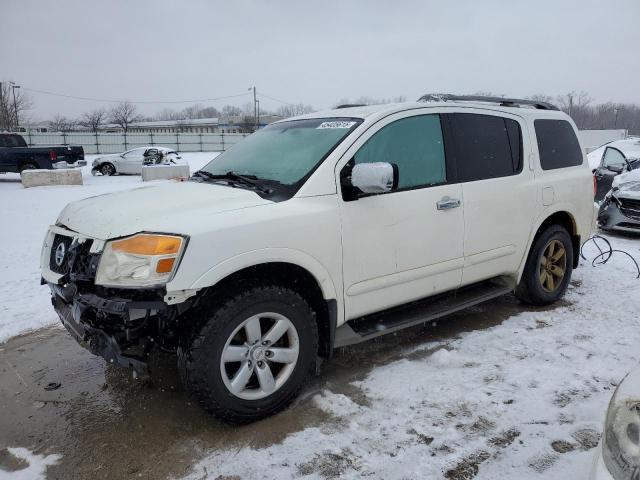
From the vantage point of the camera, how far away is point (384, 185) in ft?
9.75

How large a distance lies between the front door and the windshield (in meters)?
0.21

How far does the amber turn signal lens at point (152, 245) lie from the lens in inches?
99.6

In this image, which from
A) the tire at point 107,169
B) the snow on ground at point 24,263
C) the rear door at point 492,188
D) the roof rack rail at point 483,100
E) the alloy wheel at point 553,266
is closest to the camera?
the rear door at point 492,188

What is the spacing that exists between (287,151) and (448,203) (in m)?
1.23

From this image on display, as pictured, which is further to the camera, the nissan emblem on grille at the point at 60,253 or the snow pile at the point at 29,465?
the nissan emblem on grille at the point at 60,253

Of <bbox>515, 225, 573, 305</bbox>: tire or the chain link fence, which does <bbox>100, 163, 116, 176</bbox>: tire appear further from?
<bbox>515, 225, 573, 305</bbox>: tire

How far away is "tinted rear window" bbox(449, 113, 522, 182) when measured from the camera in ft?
12.7

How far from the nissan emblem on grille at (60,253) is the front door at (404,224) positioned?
1.73 m

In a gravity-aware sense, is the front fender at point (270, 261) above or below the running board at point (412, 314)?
above

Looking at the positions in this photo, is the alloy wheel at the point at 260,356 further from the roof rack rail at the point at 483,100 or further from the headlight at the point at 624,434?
the roof rack rail at the point at 483,100

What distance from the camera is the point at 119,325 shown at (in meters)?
2.62

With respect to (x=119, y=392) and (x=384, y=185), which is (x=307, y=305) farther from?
(x=119, y=392)

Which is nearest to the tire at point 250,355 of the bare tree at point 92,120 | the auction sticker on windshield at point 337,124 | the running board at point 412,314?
the running board at point 412,314

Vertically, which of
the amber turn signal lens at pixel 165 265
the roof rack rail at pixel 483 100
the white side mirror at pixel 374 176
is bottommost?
the amber turn signal lens at pixel 165 265
